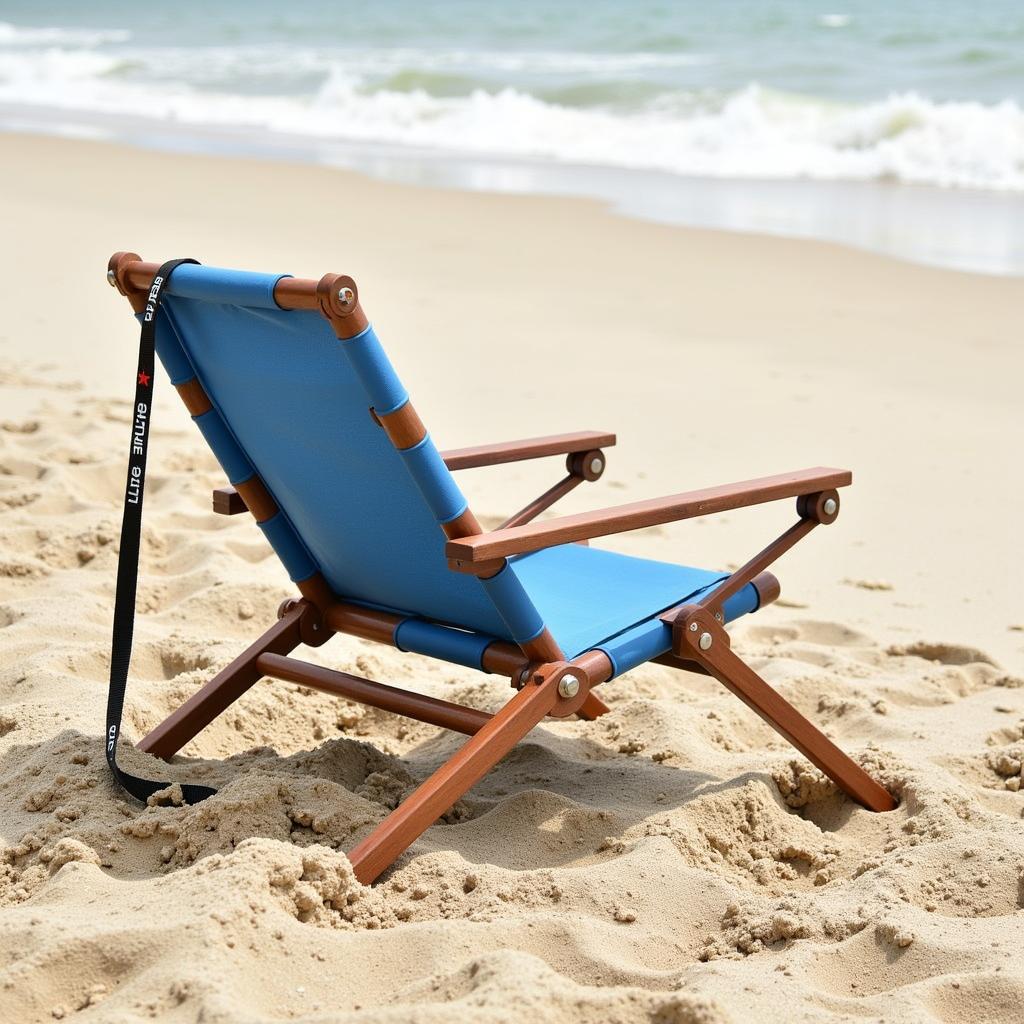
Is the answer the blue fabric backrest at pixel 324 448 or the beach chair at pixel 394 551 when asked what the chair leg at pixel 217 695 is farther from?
the blue fabric backrest at pixel 324 448

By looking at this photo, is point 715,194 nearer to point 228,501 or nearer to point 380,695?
point 228,501

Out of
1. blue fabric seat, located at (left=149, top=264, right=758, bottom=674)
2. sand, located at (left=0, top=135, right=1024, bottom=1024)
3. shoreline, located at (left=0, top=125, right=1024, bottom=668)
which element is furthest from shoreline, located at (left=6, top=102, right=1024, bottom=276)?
blue fabric seat, located at (left=149, top=264, right=758, bottom=674)

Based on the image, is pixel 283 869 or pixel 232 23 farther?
pixel 232 23

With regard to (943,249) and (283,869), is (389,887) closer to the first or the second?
(283,869)

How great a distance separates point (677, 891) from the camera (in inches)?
104

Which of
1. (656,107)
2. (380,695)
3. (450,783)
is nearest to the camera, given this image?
(450,783)

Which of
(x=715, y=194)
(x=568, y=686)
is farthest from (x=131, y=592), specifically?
(x=715, y=194)

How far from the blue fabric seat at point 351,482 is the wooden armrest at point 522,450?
41 cm

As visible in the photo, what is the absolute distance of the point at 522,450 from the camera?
→ 3.57m

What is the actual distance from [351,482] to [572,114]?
16456 mm

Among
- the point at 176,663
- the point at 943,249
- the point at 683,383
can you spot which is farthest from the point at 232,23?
the point at 176,663

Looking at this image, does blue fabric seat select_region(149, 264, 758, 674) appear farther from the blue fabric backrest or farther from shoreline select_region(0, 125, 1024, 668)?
shoreline select_region(0, 125, 1024, 668)

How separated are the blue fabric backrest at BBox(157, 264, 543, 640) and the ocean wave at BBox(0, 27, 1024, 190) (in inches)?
460

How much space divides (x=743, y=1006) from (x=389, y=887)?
0.70 meters
